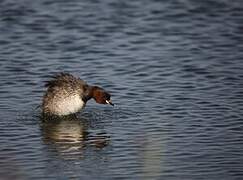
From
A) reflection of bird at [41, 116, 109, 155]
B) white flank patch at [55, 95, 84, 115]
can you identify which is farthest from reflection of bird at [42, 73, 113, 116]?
reflection of bird at [41, 116, 109, 155]

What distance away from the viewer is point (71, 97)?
794 inches

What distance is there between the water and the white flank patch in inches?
10.4

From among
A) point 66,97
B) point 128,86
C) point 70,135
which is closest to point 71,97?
point 66,97

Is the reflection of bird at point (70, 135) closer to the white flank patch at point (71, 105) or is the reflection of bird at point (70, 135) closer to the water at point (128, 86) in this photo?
the water at point (128, 86)

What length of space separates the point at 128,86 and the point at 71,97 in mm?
2911

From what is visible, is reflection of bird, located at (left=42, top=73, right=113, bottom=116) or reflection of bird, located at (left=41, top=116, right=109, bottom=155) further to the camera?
reflection of bird, located at (left=42, top=73, right=113, bottom=116)

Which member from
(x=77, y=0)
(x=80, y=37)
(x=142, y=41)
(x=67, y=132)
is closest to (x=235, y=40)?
(x=142, y=41)

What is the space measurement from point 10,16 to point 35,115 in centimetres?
1051

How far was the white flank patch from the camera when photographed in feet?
66.0

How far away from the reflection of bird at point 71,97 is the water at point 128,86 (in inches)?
11.9

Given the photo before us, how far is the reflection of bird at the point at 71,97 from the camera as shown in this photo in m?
20.2

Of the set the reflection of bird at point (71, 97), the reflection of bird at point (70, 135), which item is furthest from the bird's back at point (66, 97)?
the reflection of bird at point (70, 135)

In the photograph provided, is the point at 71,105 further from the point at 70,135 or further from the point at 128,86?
the point at 128,86

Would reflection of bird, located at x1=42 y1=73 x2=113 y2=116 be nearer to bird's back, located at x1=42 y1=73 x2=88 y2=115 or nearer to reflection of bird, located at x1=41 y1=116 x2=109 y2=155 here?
bird's back, located at x1=42 y1=73 x2=88 y2=115
